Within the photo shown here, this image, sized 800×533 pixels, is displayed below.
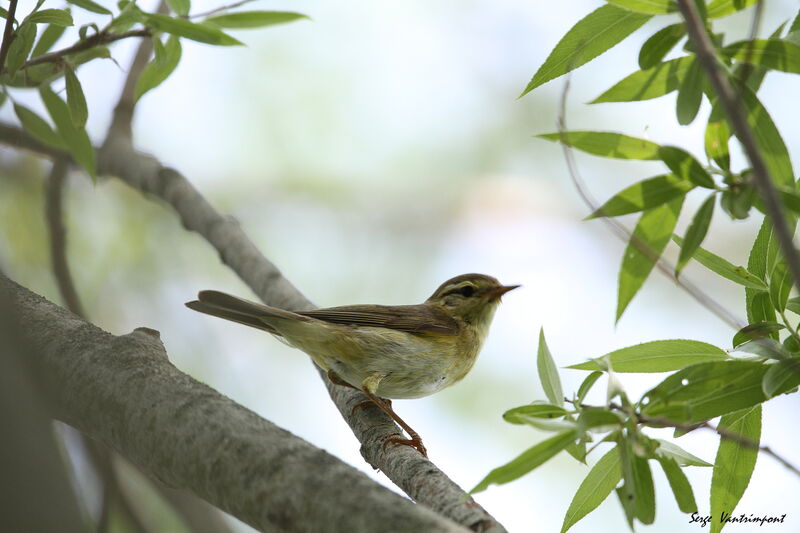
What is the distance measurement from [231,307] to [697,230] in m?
2.64

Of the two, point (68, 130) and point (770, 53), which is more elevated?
point (68, 130)

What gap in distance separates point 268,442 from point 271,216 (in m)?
7.05

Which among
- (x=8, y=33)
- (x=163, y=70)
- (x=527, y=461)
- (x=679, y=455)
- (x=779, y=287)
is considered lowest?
(x=527, y=461)

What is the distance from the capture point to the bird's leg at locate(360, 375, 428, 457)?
3236 millimetres

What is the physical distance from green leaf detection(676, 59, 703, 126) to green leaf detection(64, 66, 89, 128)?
6.98 feet


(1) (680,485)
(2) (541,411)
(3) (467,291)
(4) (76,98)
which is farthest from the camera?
(3) (467,291)

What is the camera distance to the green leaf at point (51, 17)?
2.54 m

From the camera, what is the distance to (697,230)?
198cm

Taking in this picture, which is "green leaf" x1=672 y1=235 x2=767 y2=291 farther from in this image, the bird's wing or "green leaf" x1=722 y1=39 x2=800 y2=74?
the bird's wing

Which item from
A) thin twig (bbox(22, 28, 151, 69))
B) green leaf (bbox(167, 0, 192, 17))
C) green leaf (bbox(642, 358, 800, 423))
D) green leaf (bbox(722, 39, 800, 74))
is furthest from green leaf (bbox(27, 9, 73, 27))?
green leaf (bbox(642, 358, 800, 423))

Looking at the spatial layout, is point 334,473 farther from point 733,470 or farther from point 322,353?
point 322,353

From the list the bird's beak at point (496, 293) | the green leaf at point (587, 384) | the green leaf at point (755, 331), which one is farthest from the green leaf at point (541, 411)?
the bird's beak at point (496, 293)

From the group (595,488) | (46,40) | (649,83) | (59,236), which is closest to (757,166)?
(649,83)

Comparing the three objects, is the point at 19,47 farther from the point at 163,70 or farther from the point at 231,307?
the point at 231,307
